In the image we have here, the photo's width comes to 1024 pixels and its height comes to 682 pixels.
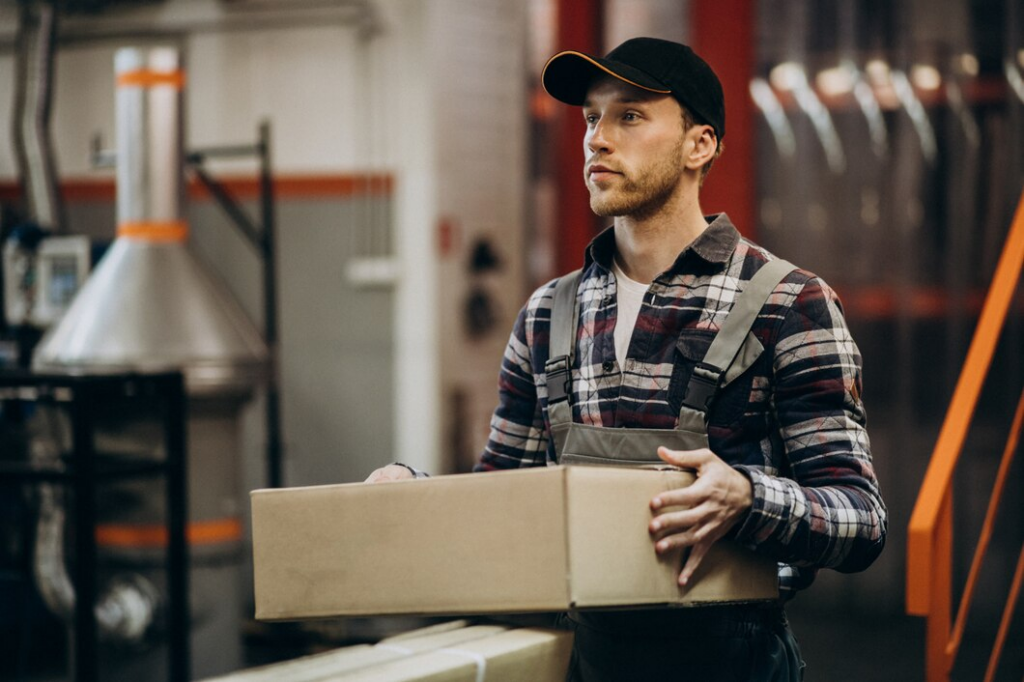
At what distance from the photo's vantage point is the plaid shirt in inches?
61.9

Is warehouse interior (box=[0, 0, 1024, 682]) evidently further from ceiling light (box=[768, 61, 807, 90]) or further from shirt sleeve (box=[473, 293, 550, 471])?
shirt sleeve (box=[473, 293, 550, 471])

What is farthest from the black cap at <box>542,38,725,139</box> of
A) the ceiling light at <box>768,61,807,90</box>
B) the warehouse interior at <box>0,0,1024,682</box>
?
the ceiling light at <box>768,61,807,90</box>

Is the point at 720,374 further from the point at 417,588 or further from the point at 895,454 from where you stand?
the point at 895,454

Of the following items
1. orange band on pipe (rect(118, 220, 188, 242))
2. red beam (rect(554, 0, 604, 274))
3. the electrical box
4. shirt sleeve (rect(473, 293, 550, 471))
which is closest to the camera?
shirt sleeve (rect(473, 293, 550, 471))

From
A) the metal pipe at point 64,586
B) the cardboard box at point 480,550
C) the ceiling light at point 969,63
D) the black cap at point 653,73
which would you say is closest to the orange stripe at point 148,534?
the metal pipe at point 64,586

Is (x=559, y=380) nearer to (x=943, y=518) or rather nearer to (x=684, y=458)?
(x=684, y=458)

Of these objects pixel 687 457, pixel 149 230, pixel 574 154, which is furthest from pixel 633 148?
pixel 574 154

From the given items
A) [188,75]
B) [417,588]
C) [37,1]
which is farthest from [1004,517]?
[37,1]

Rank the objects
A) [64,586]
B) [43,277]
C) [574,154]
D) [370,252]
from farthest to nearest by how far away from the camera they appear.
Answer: [370,252] < [574,154] < [43,277] < [64,586]

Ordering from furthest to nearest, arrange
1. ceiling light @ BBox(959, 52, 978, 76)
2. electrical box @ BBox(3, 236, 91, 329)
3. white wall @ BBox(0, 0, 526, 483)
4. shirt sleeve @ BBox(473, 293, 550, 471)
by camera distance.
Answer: white wall @ BBox(0, 0, 526, 483) < electrical box @ BBox(3, 236, 91, 329) < ceiling light @ BBox(959, 52, 978, 76) < shirt sleeve @ BBox(473, 293, 550, 471)

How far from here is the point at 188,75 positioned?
621 centimetres

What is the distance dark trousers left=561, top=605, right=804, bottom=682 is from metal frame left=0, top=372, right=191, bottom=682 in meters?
2.41

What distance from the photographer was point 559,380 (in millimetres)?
1826

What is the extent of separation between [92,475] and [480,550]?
8.44ft
